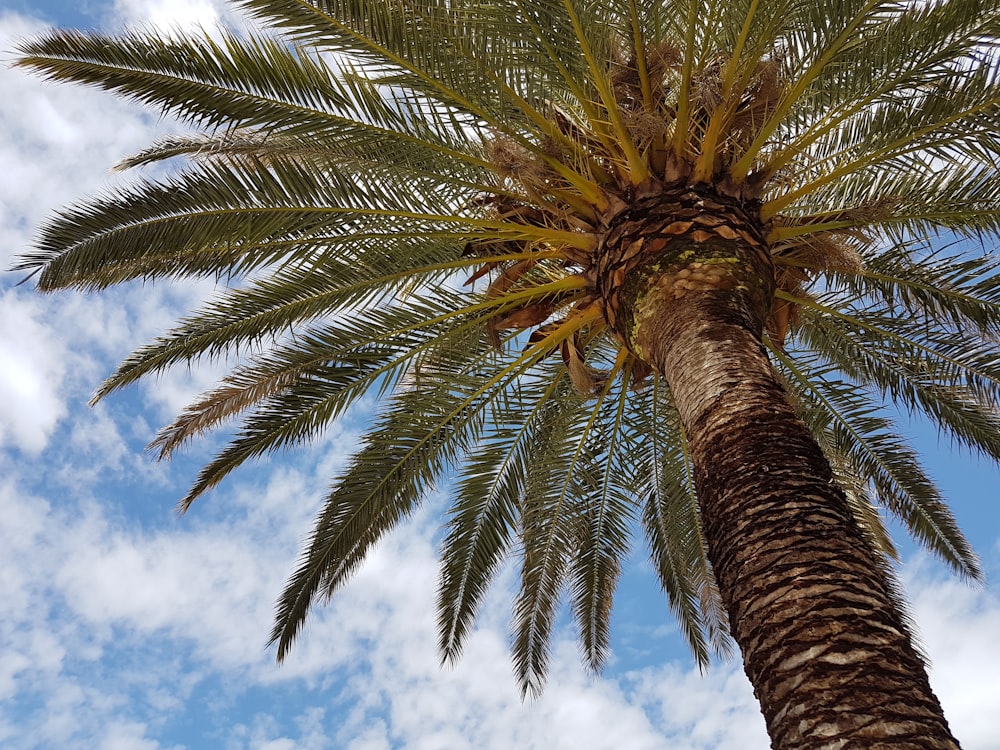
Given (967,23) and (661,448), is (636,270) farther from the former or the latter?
(661,448)

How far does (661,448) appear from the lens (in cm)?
847

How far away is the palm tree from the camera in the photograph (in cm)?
544

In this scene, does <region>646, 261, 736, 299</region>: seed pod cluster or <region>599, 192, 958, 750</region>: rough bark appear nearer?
<region>599, 192, 958, 750</region>: rough bark

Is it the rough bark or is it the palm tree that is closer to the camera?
the rough bark

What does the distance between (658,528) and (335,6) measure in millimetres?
5998

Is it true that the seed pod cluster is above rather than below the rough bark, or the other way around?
above

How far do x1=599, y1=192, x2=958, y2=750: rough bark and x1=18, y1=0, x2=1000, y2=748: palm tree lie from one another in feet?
0.08

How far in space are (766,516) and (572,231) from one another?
3.22m

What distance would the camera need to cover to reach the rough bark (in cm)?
285

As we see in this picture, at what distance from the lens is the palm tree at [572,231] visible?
5438mm

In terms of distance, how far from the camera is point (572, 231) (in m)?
6.37

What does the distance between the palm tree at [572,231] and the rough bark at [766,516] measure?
0.08 feet

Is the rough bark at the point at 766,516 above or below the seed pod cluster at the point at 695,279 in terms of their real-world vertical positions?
below

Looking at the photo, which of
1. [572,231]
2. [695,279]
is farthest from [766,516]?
[572,231]
